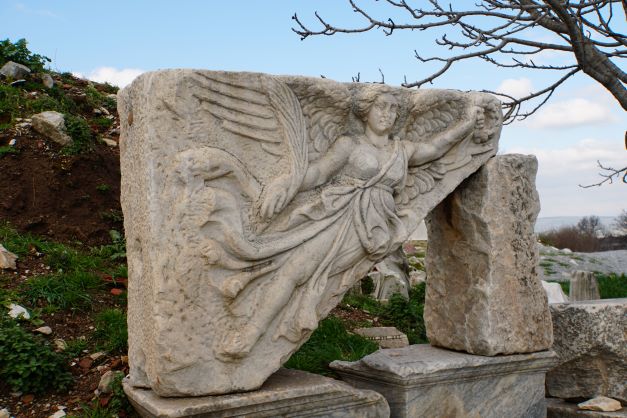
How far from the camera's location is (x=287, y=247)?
8.90ft

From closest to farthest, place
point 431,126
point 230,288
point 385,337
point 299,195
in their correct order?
point 230,288 < point 299,195 < point 431,126 < point 385,337

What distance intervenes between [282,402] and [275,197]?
2.91 ft

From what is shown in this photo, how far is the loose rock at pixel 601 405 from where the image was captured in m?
3.60

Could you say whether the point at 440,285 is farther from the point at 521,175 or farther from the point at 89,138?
the point at 89,138

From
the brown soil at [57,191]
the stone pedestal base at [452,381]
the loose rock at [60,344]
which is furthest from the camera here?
the brown soil at [57,191]

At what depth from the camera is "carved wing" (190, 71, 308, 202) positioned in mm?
2602

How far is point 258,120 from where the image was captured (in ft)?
8.88

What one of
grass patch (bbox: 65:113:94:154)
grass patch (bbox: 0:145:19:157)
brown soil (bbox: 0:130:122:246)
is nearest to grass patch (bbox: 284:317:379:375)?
brown soil (bbox: 0:130:122:246)

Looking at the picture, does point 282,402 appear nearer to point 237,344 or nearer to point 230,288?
point 237,344

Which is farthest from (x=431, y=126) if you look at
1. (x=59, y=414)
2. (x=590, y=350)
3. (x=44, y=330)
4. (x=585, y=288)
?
(x=585, y=288)

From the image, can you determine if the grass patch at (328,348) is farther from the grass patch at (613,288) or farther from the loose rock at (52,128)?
the grass patch at (613,288)

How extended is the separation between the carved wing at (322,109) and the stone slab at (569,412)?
2267 millimetres

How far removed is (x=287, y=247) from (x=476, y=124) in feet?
4.65

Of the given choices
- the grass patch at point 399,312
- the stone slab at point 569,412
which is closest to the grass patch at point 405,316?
the grass patch at point 399,312
